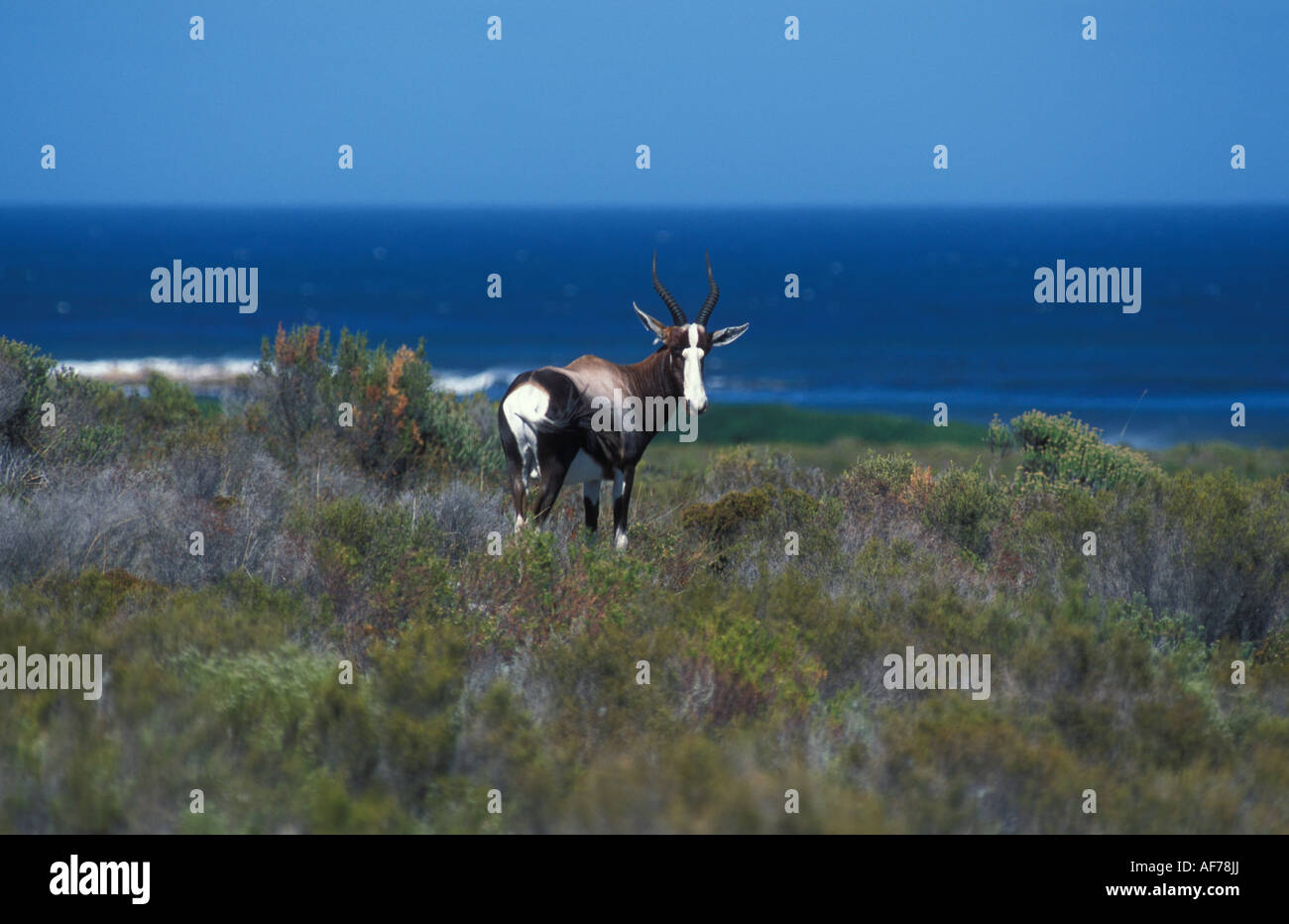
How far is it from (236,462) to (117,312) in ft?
210

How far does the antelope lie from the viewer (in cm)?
762

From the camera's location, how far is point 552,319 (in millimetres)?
70438

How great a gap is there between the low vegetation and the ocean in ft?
66.3

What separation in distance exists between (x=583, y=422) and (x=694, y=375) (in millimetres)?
782

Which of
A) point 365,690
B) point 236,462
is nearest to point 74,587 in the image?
point 365,690

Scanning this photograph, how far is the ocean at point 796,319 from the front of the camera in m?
45.4

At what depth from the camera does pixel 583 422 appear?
7664 millimetres

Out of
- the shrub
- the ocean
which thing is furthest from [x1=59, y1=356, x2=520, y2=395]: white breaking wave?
the shrub
